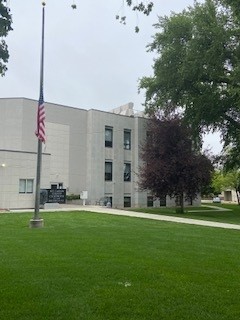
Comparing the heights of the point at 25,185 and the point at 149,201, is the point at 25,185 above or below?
above

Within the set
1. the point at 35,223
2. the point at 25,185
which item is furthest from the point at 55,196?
the point at 35,223

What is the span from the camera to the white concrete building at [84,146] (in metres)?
37.1

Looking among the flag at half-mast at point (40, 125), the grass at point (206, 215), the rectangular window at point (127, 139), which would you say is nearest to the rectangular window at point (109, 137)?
the rectangular window at point (127, 139)

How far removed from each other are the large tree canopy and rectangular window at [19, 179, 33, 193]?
11.5 metres

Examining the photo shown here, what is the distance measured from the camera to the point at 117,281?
638 cm

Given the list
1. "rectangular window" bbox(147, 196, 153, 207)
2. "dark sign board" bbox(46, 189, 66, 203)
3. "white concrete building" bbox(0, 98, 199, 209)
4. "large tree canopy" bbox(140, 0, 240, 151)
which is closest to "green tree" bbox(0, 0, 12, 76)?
"large tree canopy" bbox(140, 0, 240, 151)

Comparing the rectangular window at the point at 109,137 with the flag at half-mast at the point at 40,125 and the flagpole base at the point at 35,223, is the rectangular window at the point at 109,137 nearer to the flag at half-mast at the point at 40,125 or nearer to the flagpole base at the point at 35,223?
the flag at half-mast at the point at 40,125

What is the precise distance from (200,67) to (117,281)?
1009 inches

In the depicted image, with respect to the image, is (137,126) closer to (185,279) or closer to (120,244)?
(120,244)

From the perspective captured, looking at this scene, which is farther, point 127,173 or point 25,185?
point 127,173

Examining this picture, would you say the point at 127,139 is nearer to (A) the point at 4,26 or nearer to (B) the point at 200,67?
(B) the point at 200,67

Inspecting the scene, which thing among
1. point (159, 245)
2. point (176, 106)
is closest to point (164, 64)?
point (176, 106)

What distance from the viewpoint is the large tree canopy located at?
1158 inches

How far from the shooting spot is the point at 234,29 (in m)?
29.6
